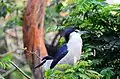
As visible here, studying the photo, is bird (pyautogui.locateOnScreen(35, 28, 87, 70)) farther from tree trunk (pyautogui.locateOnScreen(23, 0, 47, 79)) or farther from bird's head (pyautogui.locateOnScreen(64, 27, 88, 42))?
tree trunk (pyautogui.locateOnScreen(23, 0, 47, 79))

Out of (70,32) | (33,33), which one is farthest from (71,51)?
(33,33)

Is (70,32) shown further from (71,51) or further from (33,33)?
(33,33)

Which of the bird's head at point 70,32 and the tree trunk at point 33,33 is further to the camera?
the tree trunk at point 33,33

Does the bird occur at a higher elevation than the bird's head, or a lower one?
lower

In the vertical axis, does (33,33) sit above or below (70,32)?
below

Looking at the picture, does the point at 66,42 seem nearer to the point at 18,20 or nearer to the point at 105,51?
the point at 105,51

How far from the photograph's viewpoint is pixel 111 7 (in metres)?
1.68

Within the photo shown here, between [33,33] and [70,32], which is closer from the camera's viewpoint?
[70,32]

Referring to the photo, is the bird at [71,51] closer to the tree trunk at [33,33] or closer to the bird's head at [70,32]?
the bird's head at [70,32]

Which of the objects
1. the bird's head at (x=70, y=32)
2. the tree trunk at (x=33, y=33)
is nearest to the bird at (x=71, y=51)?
the bird's head at (x=70, y=32)

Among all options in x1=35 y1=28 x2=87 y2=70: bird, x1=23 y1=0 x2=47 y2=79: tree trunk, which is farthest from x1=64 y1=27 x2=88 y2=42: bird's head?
x1=23 y1=0 x2=47 y2=79: tree trunk

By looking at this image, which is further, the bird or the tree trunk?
the tree trunk

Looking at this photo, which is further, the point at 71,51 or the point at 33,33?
the point at 33,33

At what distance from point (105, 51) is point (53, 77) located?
A: 1.36 ft
